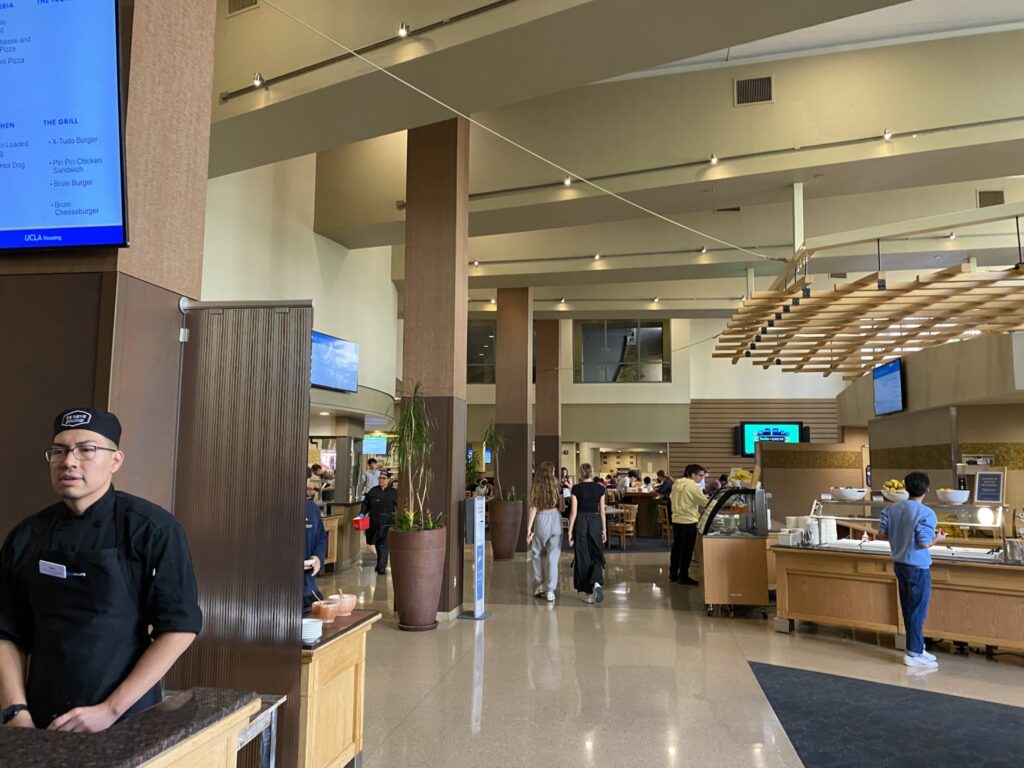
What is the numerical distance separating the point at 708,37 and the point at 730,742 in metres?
4.70

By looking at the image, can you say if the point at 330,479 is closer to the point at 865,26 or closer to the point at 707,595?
the point at 707,595

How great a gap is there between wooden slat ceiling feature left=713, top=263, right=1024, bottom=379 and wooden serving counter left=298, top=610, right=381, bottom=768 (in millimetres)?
6539

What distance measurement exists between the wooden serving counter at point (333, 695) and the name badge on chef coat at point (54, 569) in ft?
4.60

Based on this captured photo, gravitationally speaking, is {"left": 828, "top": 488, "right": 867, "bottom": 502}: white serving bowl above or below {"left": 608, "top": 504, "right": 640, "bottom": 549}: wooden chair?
above

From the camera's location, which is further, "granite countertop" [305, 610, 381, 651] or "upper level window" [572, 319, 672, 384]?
"upper level window" [572, 319, 672, 384]

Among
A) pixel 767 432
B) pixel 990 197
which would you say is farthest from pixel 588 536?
pixel 767 432

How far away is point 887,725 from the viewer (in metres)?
4.39

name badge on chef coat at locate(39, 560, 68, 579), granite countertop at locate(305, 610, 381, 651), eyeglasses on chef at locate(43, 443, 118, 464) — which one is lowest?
granite countertop at locate(305, 610, 381, 651)

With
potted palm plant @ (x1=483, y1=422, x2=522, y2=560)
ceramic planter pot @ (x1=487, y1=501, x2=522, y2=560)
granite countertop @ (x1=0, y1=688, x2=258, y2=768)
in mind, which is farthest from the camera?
ceramic planter pot @ (x1=487, y1=501, x2=522, y2=560)

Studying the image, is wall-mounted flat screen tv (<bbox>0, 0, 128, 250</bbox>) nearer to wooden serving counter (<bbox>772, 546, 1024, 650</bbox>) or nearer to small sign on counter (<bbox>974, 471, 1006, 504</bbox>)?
wooden serving counter (<bbox>772, 546, 1024, 650</bbox>)

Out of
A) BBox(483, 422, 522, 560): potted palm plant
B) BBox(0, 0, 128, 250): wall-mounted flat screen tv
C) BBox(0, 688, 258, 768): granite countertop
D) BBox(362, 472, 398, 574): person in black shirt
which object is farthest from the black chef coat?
BBox(483, 422, 522, 560): potted palm plant

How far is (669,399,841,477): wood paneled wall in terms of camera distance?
2106 centimetres

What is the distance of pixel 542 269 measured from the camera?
12.1 metres

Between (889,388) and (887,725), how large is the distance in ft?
32.4
